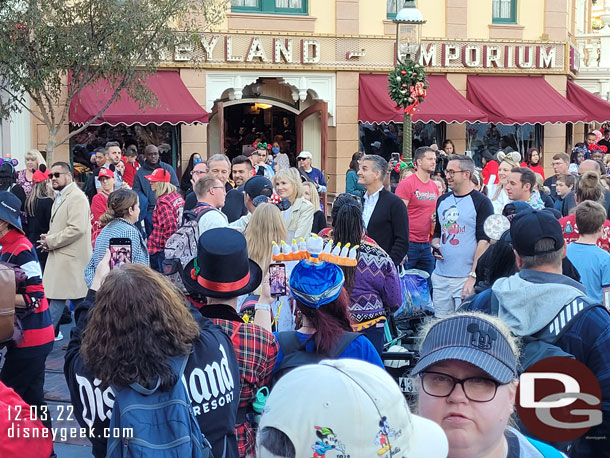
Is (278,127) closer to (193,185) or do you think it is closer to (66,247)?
(193,185)

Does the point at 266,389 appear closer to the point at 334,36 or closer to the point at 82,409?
the point at 82,409

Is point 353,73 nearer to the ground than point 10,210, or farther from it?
farther from it

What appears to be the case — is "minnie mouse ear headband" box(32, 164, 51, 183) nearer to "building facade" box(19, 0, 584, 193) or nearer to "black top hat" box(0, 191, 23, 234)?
"black top hat" box(0, 191, 23, 234)

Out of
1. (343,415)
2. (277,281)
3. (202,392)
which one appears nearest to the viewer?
(343,415)

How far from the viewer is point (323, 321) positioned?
373cm

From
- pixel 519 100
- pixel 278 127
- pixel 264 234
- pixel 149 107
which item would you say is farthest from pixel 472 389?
pixel 519 100

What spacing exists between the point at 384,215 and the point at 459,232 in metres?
0.86

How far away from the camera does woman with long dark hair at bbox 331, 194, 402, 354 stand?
5277mm

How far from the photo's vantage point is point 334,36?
1922cm

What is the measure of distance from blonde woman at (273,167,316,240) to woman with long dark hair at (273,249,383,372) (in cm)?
366

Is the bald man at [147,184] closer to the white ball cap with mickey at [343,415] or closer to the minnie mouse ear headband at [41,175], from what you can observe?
the minnie mouse ear headband at [41,175]

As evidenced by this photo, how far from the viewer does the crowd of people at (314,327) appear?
5.95 feet

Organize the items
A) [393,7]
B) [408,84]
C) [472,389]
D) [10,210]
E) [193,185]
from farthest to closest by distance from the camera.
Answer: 1. [393,7]
2. [408,84]
3. [193,185]
4. [10,210]
5. [472,389]

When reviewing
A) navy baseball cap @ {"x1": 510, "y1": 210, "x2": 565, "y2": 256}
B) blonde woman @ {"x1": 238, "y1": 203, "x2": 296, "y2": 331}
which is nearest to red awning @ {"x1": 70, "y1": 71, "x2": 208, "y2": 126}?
blonde woman @ {"x1": 238, "y1": 203, "x2": 296, "y2": 331}
